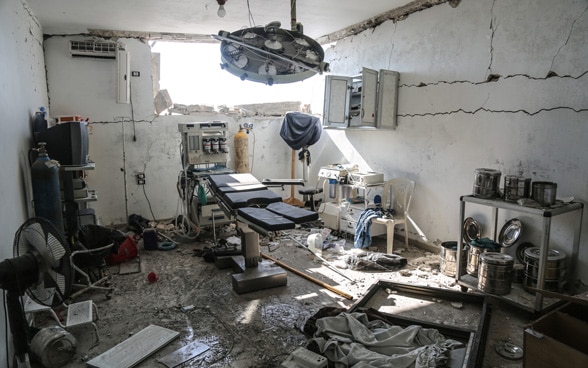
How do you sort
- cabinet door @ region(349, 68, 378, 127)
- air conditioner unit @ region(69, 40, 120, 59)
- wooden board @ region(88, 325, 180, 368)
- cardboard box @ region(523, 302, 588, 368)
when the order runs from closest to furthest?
cardboard box @ region(523, 302, 588, 368) < wooden board @ region(88, 325, 180, 368) < cabinet door @ region(349, 68, 378, 127) < air conditioner unit @ region(69, 40, 120, 59)

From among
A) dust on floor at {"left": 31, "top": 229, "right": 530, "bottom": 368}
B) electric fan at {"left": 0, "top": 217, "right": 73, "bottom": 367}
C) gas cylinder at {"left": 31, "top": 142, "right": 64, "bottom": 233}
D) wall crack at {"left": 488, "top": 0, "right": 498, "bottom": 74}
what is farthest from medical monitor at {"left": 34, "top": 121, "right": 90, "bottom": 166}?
wall crack at {"left": 488, "top": 0, "right": 498, "bottom": 74}

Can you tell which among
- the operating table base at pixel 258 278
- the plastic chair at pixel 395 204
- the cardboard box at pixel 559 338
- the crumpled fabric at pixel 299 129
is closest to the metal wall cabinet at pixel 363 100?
the plastic chair at pixel 395 204

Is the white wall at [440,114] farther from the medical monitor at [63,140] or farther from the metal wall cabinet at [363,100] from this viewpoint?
the medical monitor at [63,140]

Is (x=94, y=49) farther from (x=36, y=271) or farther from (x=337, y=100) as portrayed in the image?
(x=36, y=271)

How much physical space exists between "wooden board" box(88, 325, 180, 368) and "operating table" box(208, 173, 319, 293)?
3.01 feet

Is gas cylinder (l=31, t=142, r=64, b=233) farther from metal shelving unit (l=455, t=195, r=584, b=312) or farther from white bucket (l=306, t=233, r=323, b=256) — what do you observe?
metal shelving unit (l=455, t=195, r=584, b=312)

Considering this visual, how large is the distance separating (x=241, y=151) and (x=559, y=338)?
5443mm

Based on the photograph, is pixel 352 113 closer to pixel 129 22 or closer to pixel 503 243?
pixel 503 243

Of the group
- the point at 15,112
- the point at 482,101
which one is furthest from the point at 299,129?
the point at 15,112

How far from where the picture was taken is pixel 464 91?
446 centimetres

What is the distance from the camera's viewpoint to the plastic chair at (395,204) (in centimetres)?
486

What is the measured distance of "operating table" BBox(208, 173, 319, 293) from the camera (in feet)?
11.3

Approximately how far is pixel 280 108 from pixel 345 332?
5561 mm

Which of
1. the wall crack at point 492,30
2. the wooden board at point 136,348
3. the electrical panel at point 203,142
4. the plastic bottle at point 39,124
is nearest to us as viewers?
the wooden board at point 136,348
